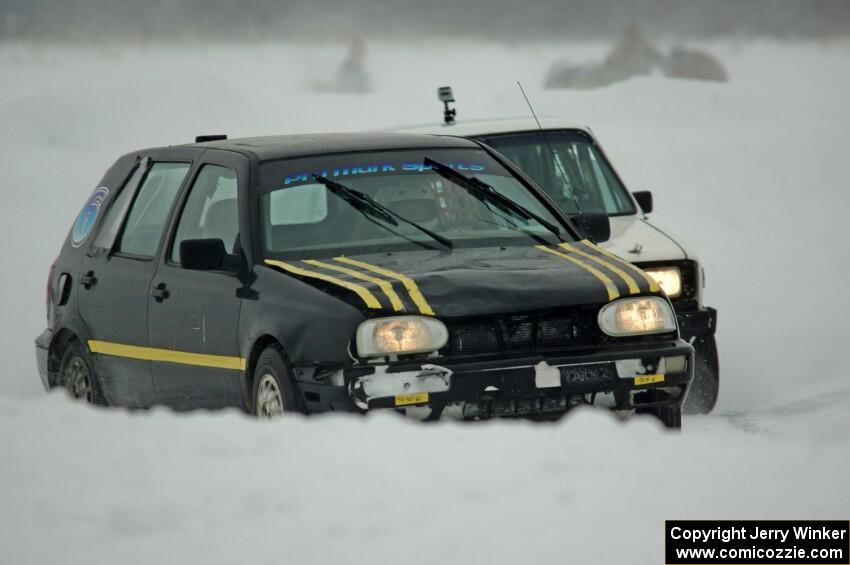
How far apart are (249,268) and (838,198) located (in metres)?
23.1

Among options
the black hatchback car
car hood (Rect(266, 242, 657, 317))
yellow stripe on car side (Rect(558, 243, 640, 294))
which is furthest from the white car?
car hood (Rect(266, 242, 657, 317))

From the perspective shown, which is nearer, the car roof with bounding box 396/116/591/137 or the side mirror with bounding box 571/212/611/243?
the side mirror with bounding box 571/212/611/243

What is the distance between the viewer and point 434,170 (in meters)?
8.23

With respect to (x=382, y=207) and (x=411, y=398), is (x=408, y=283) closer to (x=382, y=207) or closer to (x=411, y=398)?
(x=411, y=398)

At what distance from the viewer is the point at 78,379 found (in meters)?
9.05

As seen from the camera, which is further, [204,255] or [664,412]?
[204,255]

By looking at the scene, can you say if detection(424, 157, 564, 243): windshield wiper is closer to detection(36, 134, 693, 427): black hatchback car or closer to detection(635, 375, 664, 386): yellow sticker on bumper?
detection(36, 134, 693, 427): black hatchback car

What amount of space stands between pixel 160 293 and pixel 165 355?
272 millimetres

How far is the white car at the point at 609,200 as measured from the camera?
32.0ft

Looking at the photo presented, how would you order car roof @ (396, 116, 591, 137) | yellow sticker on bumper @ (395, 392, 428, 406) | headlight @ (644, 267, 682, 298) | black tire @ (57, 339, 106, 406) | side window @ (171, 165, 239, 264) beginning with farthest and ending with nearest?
car roof @ (396, 116, 591, 137), headlight @ (644, 267, 682, 298), black tire @ (57, 339, 106, 406), side window @ (171, 165, 239, 264), yellow sticker on bumper @ (395, 392, 428, 406)

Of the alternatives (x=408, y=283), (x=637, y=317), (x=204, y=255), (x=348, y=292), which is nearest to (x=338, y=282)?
(x=348, y=292)

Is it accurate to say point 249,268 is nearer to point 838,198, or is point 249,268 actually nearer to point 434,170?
point 434,170

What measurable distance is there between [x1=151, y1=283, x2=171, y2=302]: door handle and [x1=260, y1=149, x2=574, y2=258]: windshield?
626mm

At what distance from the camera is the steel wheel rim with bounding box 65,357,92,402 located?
895 cm
